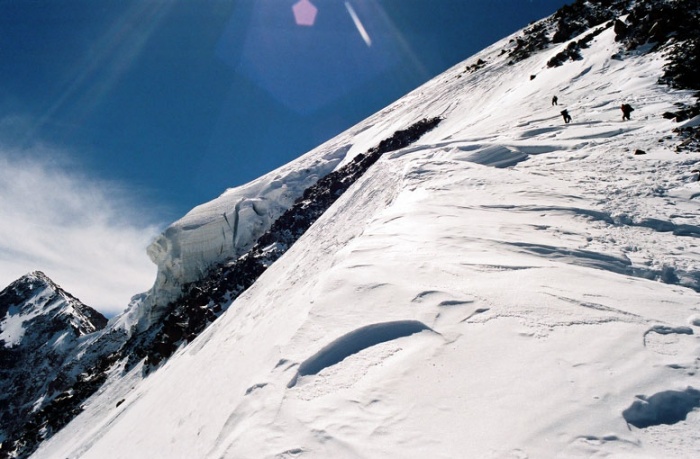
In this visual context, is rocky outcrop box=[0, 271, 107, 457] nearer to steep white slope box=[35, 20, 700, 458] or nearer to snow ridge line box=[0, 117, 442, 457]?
snow ridge line box=[0, 117, 442, 457]

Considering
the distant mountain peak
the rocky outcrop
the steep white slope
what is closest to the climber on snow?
the steep white slope

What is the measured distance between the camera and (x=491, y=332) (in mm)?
4102

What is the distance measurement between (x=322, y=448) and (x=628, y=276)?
16.4ft

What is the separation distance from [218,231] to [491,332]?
3464 centimetres

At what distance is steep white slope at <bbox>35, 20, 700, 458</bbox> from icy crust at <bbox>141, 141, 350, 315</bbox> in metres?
24.1

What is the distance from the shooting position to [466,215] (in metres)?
7.90

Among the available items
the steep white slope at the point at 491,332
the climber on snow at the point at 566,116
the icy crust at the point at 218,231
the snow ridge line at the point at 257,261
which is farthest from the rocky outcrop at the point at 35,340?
the climber on snow at the point at 566,116

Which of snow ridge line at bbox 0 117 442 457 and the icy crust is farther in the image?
the icy crust

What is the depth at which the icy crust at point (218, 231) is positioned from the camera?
3462 centimetres

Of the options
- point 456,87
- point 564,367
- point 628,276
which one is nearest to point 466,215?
point 628,276

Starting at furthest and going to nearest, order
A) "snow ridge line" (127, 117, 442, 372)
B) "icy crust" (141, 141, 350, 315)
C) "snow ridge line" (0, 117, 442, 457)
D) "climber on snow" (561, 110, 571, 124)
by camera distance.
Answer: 1. "icy crust" (141, 141, 350, 315)
2. "snow ridge line" (0, 117, 442, 457)
3. "snow ridge line" (127, 117, 442, 372)
4. "climber on snow" (561, 110, 571, 124)

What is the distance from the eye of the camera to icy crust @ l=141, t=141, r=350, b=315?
34625 mm

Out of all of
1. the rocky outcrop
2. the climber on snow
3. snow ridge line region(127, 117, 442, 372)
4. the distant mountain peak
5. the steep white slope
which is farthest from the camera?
the distant mountain peak

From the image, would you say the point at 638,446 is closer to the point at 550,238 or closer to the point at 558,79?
the point at 550,238
